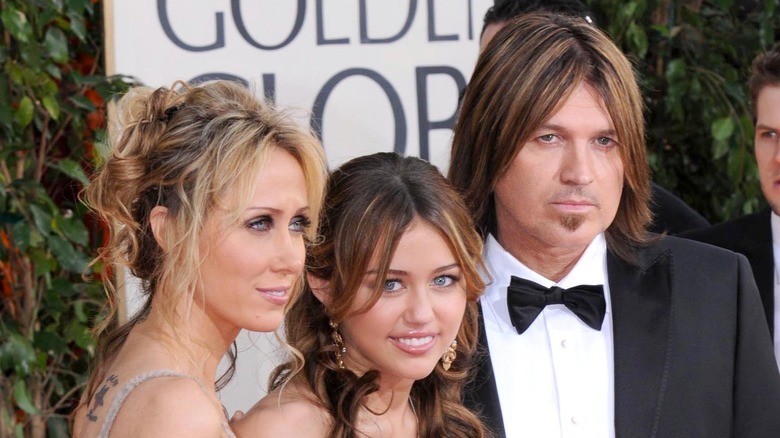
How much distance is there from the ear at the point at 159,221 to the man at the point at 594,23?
123 cm

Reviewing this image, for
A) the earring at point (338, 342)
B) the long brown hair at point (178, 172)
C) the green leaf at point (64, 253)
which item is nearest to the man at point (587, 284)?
the earring at point (338, 342)

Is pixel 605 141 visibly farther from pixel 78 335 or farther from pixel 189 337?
pixel 78 335

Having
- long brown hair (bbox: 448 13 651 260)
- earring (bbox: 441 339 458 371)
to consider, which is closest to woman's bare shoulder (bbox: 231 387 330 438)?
earring (bbox: 441 339 458 371)

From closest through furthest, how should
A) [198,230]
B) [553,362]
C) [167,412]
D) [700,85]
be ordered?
[167,412]
[198,230]
[553,362]
[700,85]

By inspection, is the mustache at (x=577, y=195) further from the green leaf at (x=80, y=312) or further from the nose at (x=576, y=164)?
the green leaf at (x=80, y=312)

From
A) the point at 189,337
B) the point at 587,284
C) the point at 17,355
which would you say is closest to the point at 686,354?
the point at 587,284

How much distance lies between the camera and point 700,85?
3475mm

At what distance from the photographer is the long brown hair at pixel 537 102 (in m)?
1.91

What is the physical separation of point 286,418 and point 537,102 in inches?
25.9

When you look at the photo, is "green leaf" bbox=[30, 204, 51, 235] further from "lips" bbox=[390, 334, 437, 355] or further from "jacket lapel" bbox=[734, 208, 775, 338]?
"jacket lapel" bbox=[734, 208, 775, 338]

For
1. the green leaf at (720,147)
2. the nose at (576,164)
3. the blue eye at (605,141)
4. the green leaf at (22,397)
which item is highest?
the blue eye at (605,141)

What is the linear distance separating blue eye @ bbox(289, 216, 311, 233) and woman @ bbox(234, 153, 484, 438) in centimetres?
6

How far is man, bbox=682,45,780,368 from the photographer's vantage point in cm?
257

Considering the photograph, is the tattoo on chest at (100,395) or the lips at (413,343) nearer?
the tattoo on chest at (100,395)
